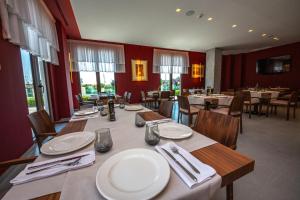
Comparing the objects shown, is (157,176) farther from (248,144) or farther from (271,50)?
(271,50)

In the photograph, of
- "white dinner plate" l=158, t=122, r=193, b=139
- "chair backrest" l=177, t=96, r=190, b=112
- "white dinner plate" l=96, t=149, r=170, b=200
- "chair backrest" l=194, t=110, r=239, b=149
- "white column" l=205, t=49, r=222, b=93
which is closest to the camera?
"white dinner plate" l=96, t=149, r=170, b=200

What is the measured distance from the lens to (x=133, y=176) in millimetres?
530

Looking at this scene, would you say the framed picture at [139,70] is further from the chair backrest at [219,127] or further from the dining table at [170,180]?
the dining table at [170,180]

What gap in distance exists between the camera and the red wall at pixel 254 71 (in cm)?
565

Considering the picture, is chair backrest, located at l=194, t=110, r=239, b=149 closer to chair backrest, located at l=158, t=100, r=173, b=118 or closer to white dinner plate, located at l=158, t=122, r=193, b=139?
white dinner plate, located at l=158, t=122, r=193, b=139

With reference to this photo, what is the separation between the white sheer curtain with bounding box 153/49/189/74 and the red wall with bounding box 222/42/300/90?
9.15ft

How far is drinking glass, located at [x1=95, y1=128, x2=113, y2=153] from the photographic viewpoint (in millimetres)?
740

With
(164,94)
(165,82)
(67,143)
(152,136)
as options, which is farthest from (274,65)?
(67,143)

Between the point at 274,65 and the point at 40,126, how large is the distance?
28.1 feet

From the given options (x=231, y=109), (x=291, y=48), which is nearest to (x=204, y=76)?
(x=291, y=48)

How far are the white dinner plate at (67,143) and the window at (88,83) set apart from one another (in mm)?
4875

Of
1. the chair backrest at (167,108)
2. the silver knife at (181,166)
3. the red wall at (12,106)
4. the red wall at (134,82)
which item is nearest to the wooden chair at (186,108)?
the chair backrest at (167,108)

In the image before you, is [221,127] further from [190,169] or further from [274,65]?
[274,65]

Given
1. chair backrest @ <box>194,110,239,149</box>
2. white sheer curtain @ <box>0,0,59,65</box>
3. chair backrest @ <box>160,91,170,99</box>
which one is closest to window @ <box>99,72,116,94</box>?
chair backrest @ <box>160,91,170,99</box>
